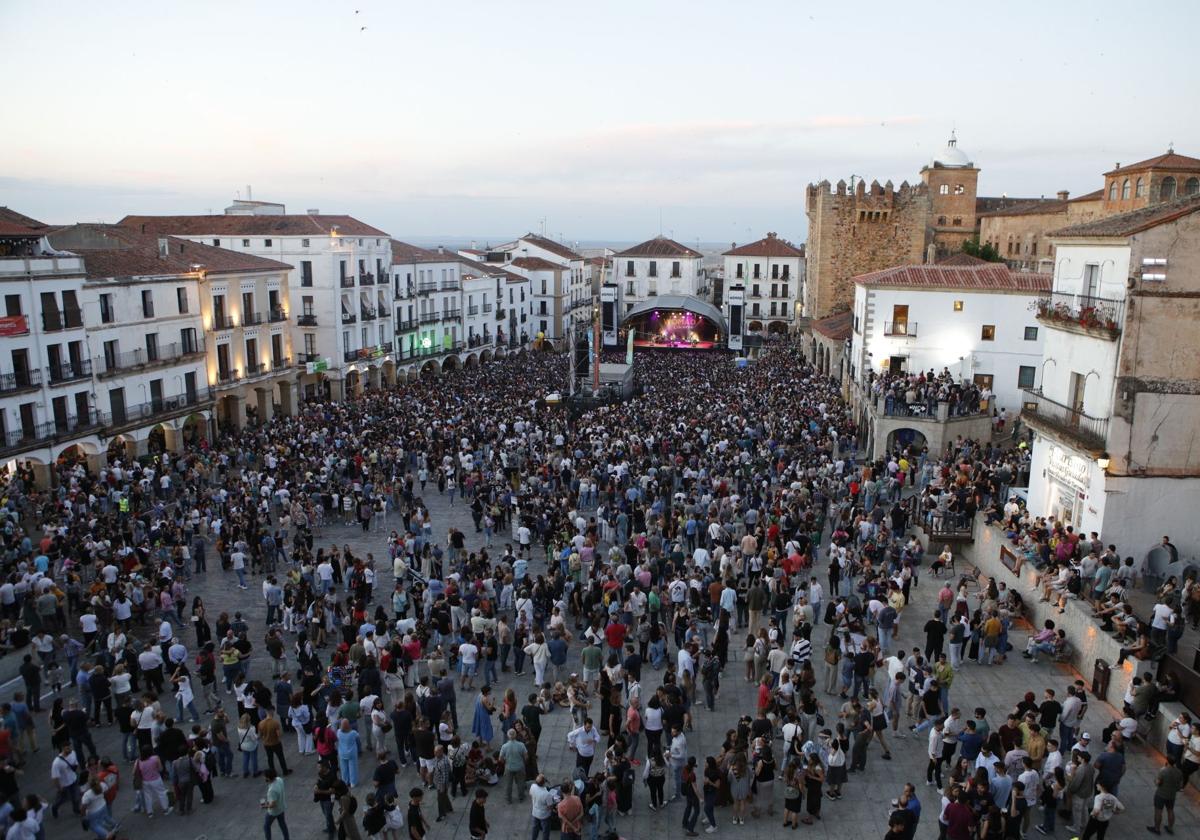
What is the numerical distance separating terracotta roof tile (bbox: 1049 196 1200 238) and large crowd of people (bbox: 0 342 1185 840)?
619 cm

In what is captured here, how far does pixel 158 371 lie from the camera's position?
3316 cm

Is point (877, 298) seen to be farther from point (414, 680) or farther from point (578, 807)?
point (578, 807)

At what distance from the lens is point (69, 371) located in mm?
29078

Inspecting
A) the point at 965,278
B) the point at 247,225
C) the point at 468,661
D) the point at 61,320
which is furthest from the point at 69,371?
the point at 965,278

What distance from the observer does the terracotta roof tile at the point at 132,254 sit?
106 ft

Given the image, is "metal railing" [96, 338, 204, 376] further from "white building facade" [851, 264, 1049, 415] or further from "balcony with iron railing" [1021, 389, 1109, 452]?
"balcony with iron railing" [1021, 389, 1109, 452]

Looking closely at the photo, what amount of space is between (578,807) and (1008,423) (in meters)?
27.9

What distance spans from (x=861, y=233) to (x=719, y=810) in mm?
48391

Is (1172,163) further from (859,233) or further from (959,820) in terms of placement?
(959,820)

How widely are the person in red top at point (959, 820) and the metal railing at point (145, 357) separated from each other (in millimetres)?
30032

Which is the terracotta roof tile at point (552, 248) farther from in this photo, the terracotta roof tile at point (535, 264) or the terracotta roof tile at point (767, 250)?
the terracotta roof tile at point (767, 250)

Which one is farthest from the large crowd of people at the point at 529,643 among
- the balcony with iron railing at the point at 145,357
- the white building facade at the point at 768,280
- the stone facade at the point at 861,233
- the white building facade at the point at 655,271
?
the white building facade at the point at 655,271

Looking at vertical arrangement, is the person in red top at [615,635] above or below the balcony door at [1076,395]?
below

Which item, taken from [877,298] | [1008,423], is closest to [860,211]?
[877,298]
